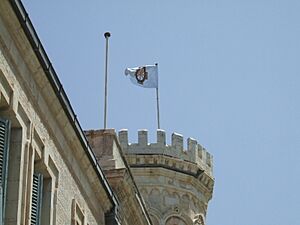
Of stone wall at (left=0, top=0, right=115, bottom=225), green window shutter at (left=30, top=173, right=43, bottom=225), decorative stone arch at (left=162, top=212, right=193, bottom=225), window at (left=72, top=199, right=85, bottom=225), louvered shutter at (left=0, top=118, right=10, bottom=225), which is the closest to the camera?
louvered shutter at (left=0, top=118, right=10, bottom=225)

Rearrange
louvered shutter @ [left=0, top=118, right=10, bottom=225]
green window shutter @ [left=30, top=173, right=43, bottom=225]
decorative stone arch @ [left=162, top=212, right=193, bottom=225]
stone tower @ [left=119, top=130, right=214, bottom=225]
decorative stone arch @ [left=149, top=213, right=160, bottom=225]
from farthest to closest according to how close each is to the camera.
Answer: decorative stone arch @ [left=162, top=212, right=193, bottom=225], stone tower @ [left=119, top=130, right=214, bottom=225], decorative stone arch @ [left=149, top=213, right=160, bottom=225], green window shutter @ [left=30, top=173, right=43, bottom=225], louvered shutter @ [left=0, top=118, right=10, bottom=225]

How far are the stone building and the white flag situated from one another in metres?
17.5

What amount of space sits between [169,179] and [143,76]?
4238mm

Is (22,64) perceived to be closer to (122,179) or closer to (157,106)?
(122,179)

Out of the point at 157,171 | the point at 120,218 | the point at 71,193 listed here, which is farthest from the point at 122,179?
the point at 157,171

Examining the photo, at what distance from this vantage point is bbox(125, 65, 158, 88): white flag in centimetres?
4644

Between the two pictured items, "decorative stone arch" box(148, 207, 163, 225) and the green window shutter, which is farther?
"decorative stone arch" box(148, 207, 163, 225)

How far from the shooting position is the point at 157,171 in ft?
151

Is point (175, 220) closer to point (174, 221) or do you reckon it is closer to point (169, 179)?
point (174, 221)

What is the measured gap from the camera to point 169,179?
1827 inches

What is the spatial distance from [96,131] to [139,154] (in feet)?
62.0

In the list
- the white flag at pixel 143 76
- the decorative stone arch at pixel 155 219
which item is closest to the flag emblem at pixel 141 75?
the white flag at pixel 143 76

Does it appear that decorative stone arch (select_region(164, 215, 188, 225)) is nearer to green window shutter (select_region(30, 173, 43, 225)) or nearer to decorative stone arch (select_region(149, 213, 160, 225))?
decorative stone arch (select_region(149, 213, 160, 225))

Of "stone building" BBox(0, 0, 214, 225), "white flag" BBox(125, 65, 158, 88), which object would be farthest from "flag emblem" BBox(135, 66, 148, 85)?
"stone building" BBox(0, 0, 214, 225)
